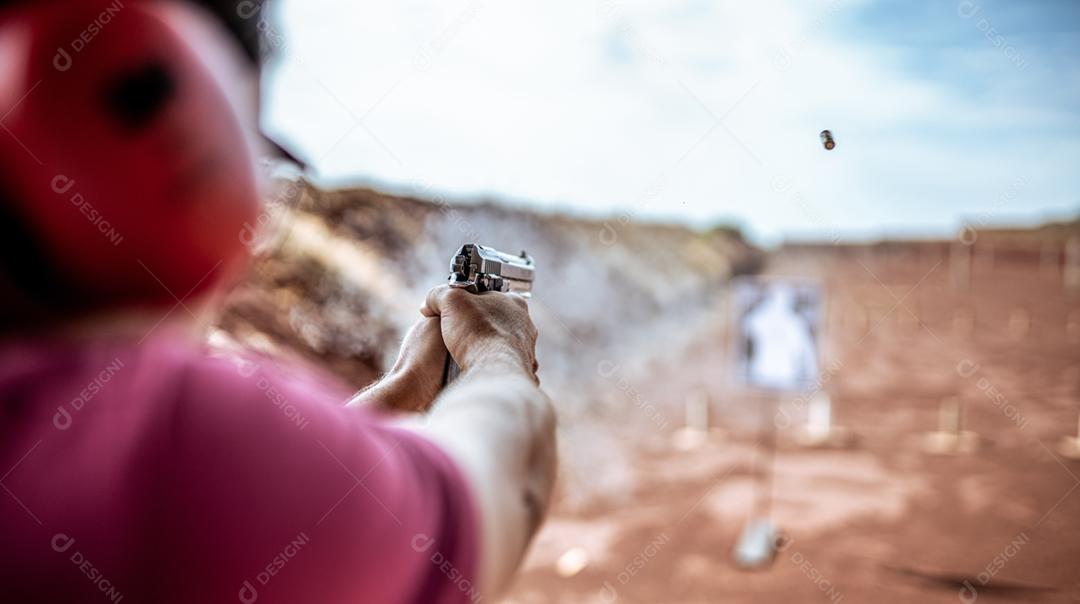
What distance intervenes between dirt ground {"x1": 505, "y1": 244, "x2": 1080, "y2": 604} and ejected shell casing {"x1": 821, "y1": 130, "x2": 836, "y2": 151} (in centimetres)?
303

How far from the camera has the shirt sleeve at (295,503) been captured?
1.20 feet

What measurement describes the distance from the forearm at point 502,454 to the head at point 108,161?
17 centimetres

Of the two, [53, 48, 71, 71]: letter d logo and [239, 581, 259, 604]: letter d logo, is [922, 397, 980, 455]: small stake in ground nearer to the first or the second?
[239, 581, 259, 604]: letter d logo

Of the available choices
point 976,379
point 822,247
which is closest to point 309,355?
point 976,379

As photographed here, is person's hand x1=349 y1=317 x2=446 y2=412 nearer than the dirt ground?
Yes

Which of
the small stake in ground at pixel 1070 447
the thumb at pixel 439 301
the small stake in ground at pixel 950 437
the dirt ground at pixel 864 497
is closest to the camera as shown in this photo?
the thumb at pixel 439 301

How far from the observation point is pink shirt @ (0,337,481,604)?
352mm

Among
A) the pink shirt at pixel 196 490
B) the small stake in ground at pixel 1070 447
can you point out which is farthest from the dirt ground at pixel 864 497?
the pink shirt at pixel 196 490

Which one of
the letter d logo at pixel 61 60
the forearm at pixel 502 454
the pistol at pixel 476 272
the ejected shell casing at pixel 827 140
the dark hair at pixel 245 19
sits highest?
the dark hair at pixel 245 19

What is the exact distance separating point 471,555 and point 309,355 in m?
3.87

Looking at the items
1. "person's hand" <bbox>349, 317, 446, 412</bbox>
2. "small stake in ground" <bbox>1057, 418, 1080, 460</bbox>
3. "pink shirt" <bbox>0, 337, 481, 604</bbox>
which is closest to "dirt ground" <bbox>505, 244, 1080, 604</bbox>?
"small stake in ground" <bbox>1057, 418, 1080, 460</bbox>

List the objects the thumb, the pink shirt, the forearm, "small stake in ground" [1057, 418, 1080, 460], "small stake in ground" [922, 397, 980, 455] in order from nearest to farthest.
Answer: the pink shirt
the forearm
the thumb
"small stake in ground" [1057, 418, 1080, 460]
"small stake in ground" [922, 397, 980, 455]

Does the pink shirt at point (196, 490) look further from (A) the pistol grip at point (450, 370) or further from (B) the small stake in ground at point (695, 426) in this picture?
(B) the small stake in ground at point (695, 426)

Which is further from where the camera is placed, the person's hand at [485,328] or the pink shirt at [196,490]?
the person's hand at [485,328]
